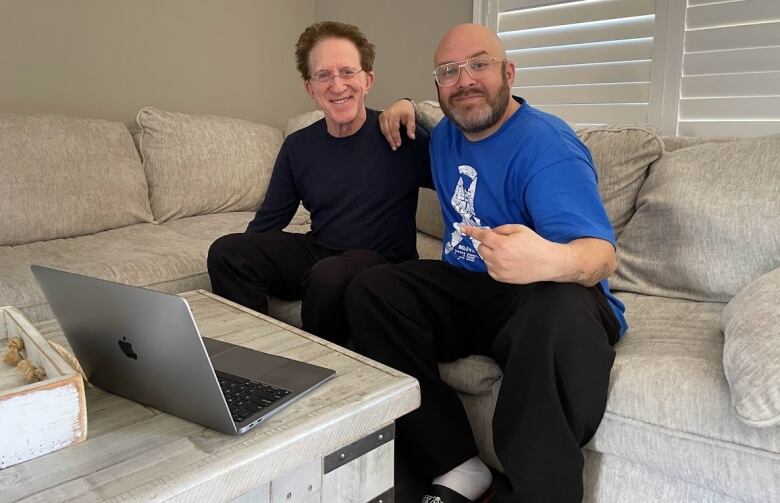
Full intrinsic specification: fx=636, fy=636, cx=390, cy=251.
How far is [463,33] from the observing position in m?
1.48

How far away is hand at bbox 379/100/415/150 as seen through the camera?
1.73m

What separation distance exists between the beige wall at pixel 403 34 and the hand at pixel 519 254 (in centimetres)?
185

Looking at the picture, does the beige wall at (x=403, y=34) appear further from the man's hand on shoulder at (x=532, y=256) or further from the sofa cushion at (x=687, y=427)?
the sofa cushion at (x=687, y=427)

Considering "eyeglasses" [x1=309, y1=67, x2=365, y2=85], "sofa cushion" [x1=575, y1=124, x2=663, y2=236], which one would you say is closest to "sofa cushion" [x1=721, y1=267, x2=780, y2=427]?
"sofa cushion" [x1=575, y1=124, x2=663, y2=236]

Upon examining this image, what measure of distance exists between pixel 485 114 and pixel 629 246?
1.86ft

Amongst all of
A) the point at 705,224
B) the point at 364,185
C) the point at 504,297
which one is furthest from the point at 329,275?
the point at 705,224

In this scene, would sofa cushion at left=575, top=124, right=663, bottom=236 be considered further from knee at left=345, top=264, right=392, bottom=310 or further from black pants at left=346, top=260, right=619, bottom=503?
knee at left=345, top=264, right=392, bottom=310

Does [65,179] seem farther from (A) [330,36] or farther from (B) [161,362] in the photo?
(B) [161,362]

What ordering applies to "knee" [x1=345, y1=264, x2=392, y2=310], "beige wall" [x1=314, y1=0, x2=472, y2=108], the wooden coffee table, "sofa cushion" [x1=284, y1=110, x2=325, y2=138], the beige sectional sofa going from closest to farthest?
the wooden coffee table → the beige sectional sofa → "knee" [x1=345, y1=264, x2=392, y2=310] → "sofa cushion" [x1=284, y1=110, x2=325, y2=138] → "beige wall" [x1=314, y1=0, x2=472, y2=108]

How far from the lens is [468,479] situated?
1324 millimetres

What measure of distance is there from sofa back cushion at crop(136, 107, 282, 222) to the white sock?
5.35 ft

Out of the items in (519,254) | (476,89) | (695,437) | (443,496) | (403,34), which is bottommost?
(443,496)

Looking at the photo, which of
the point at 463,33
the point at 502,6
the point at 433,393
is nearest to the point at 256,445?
the point at 433,393

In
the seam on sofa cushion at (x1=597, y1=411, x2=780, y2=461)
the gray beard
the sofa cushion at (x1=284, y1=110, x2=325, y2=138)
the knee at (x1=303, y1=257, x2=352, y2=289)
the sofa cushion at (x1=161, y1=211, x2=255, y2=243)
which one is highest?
the gray beard
